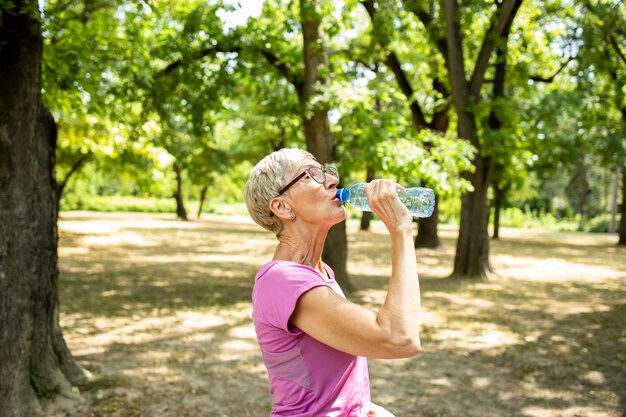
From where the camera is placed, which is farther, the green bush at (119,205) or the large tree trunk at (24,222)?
the green bush at (119,205)

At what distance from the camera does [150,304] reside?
396 inches

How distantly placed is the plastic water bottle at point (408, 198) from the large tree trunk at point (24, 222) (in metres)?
3.47

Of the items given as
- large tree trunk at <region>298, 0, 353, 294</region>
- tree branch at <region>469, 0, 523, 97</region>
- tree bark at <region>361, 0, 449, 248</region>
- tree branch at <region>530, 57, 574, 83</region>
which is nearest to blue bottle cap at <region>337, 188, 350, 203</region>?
large tree trunk at <region>298, 0, 353, 294</region>

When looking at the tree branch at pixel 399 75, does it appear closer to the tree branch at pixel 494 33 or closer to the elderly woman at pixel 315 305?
the tree branch at pixel 494 33

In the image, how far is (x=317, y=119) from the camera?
1025 centimetres

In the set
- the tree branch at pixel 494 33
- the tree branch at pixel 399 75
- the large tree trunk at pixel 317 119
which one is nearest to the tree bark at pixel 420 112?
the tree branch at pixel 399 75

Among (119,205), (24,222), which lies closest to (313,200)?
(24,222)

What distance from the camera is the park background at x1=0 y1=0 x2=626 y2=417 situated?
484 centimetres

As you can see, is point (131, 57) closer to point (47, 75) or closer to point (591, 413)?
point (47, 75)

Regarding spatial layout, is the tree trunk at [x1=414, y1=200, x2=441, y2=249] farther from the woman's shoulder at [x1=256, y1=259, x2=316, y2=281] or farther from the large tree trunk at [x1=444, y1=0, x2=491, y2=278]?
the woman's shoulder at [x1=256, y1=259, x2=316, y2=281]

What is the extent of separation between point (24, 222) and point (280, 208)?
11.4 ft

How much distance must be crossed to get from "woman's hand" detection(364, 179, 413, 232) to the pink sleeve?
27cm

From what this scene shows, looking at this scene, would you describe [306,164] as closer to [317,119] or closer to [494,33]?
[317,119]

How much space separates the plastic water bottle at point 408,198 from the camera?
195cm
